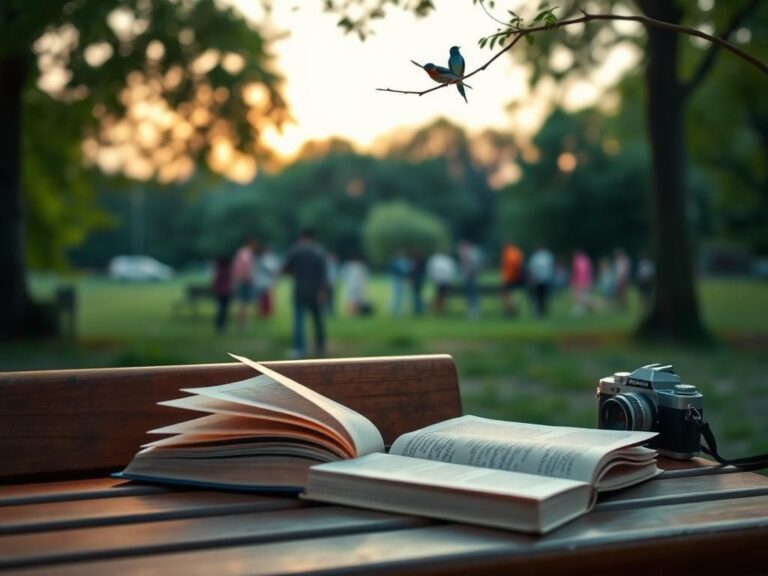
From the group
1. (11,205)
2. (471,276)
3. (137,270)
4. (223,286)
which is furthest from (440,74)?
(137,270)

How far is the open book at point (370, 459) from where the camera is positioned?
1.43 m

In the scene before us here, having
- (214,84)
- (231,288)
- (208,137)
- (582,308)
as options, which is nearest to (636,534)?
(214,84)

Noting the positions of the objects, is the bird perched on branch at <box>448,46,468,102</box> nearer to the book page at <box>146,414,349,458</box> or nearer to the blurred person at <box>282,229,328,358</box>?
the book page at <box>146,414,349,458</box>

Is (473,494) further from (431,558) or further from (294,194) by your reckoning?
(294,194)

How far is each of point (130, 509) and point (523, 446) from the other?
63 centimetres

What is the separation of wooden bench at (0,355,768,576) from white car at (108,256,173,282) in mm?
72301

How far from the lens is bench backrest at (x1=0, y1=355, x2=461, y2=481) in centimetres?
179

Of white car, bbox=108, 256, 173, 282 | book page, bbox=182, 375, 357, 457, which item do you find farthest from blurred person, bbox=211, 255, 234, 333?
white car, bbox=108, 256, 173, 282

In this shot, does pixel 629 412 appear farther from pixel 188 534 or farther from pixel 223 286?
pixel 223 286

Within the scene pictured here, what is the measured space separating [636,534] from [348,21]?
8.40ft

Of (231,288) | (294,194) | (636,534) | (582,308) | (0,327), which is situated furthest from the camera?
(294,194)

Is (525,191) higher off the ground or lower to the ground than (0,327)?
higher

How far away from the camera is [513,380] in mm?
10781

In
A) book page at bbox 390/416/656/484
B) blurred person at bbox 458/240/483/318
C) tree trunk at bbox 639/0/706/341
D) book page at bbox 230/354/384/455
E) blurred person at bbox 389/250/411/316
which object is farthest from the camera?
blurred person at bbox 389/250/411/316
